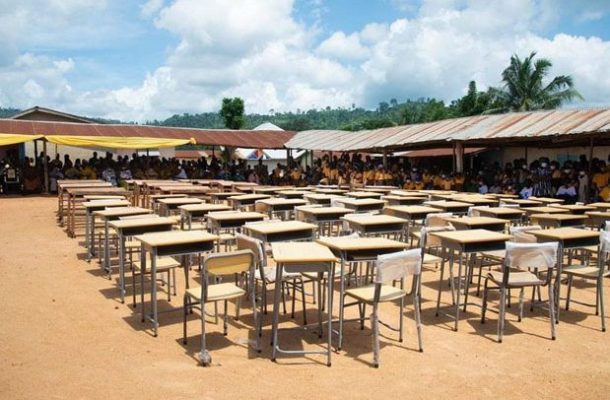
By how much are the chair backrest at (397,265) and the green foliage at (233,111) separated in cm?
4458

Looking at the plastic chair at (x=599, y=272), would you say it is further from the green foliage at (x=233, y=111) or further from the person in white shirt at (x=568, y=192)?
the green foliage at (x=233, y=111)

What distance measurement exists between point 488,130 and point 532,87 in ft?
57.4

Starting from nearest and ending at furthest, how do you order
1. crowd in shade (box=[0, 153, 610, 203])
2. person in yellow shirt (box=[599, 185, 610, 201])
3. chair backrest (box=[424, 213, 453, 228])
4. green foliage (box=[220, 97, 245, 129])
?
chair backrest (box=[424, 213, 453, 228]) < person in yellow shirt (box=[599, 185, 610, 201]) < crowd in shade (box=[0, 153, 610, 203]) < green foliage (box=[220, 97, 245, 129])

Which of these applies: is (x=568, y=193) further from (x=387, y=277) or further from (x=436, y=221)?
(x=387, y=277)

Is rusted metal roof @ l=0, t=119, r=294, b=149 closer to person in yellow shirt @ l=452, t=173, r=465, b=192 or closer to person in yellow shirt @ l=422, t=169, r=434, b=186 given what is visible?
person in yellow shirt @ l=422, t=169, r=434, b=186

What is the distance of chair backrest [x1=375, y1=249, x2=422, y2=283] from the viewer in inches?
172

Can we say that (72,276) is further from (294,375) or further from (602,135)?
(602,135)

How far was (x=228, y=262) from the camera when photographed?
15.0ft

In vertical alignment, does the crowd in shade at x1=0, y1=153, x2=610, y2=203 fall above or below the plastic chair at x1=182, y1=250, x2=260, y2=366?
above

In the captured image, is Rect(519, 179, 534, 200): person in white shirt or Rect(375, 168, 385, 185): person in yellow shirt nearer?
Rect(519, 179, 534, 200): person in white shirt

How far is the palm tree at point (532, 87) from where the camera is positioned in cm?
2844

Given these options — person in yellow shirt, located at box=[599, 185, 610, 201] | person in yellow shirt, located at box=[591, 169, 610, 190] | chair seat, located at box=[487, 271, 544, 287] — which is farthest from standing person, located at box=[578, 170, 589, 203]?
chair seat, located at box=[487, 271, 544, 287]

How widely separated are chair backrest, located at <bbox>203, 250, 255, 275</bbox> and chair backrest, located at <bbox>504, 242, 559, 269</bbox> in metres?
2.41

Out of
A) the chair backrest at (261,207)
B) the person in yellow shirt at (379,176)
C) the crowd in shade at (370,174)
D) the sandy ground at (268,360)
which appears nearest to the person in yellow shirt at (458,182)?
the crowd in shade at (370,174)
